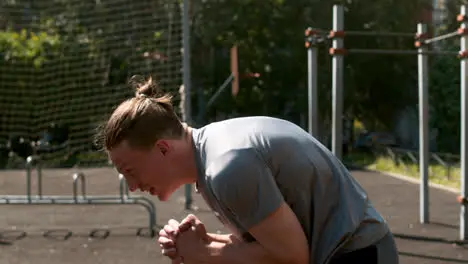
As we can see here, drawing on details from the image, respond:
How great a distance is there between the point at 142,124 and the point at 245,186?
32 centimetres

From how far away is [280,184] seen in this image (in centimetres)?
190

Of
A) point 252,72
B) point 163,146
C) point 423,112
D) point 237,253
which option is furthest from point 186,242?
point 252,72

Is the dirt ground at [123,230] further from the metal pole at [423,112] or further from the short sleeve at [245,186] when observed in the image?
the short sleeve at [245,186]

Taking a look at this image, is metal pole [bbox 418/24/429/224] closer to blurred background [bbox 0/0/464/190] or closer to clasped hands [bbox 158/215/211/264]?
clasped hands [bbox 158/215/211/264]

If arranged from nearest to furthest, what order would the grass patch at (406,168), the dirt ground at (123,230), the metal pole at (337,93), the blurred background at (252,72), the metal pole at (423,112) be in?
the dirt ground at (123,230), the metal pole at (337,93), the metal pole at (423,112), the grass patch at (406,168), the blurred background at (252,72)

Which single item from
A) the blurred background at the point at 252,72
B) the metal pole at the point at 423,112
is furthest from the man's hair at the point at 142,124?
the blurred background at the point at 252,72

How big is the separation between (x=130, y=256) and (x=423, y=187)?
366 centimetres

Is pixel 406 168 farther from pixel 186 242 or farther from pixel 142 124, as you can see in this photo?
pixel 142 124

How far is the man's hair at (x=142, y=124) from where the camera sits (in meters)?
Result: 1.85

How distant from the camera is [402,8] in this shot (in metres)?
22.6

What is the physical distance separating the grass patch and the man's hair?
1138 cm

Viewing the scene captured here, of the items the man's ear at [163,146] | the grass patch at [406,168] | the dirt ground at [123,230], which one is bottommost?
the grass patch at [406,168]

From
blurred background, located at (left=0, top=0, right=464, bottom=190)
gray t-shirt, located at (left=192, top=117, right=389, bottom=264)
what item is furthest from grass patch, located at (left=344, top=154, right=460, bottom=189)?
gray t-shirt, located at (left=192, top=117, right=389, bottom=264)

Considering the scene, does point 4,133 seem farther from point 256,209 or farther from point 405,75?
point 256,209
